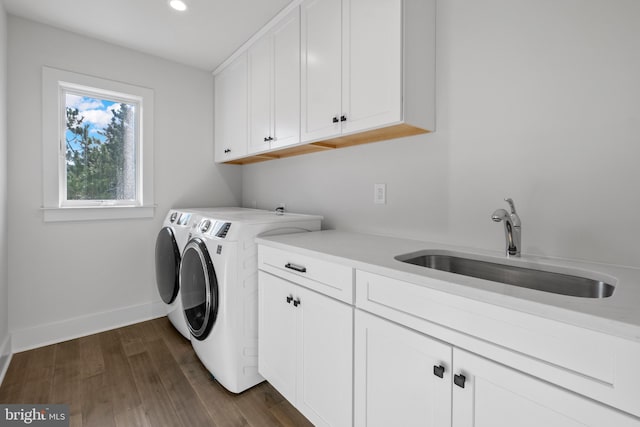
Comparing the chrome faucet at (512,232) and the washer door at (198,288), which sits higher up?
the chrome faucet at (512,232)

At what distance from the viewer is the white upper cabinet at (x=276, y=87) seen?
75.6 inches

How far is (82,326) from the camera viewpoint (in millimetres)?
2416

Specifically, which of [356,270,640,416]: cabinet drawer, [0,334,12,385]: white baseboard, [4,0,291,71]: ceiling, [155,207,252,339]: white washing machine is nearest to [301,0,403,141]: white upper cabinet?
[4,0,291,71]: ceiling

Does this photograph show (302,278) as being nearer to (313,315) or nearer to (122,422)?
(313,315)

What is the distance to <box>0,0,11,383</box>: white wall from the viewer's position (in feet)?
6.29

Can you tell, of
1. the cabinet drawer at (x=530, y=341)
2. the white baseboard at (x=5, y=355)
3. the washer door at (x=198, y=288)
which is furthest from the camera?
the white baseboard at (x=5, y=355)

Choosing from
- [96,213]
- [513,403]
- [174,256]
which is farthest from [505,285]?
[96,213]

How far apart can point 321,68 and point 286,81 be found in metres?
0.36

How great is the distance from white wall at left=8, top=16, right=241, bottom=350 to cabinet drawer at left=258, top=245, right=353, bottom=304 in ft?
5.27

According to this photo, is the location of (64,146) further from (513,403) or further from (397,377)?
(513,403)

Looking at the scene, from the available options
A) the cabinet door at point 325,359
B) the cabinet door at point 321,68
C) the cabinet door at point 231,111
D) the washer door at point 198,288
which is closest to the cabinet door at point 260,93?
the cabinet door at point 231,111

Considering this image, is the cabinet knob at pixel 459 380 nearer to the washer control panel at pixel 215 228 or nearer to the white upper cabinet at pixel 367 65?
the white upper cabinet at pixel 367 65

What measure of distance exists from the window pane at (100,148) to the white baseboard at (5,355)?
1046 mm

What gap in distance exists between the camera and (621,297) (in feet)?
2.47
